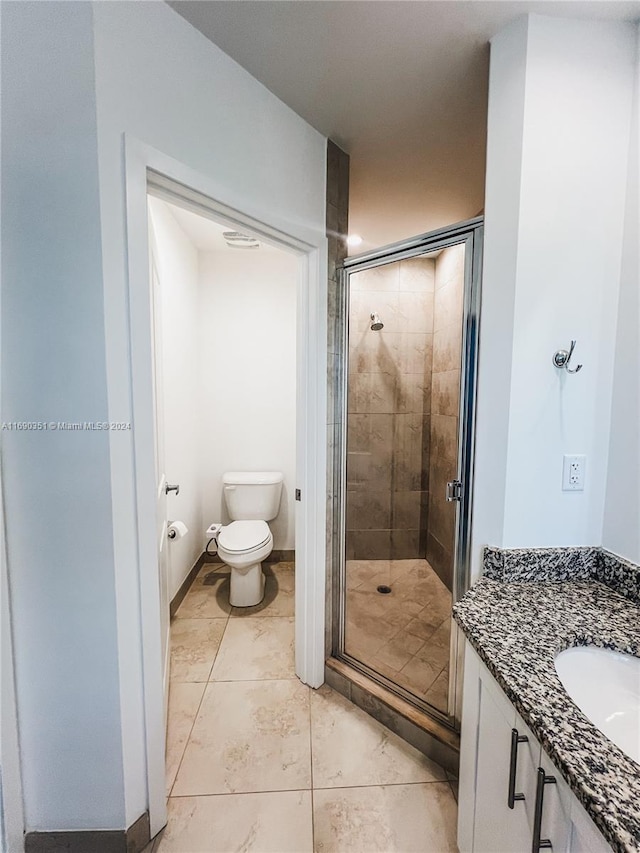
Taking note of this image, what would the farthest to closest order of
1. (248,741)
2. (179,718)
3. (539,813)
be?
(179,718)
(248,741)
(539,813)

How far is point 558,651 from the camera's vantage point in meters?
0.81

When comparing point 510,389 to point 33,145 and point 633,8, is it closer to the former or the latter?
point 633,8

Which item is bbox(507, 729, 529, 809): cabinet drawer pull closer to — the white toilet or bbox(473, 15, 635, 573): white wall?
bbox(473, 15, 635, 573): white wall

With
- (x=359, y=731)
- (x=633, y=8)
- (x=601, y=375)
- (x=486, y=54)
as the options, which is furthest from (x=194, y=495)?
(x=633, y=8)

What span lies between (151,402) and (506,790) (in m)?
1.33

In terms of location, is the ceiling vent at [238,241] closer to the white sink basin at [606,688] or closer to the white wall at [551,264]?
the white wall at [551,264]

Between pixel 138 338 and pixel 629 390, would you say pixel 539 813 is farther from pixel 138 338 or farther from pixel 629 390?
pixel 138 338

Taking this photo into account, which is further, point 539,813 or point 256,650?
point 256,650

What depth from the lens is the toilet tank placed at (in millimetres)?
2688

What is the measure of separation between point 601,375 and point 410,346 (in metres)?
1.06

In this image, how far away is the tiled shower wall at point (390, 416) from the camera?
71.6 inches

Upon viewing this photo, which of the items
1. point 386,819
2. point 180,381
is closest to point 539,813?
point 386,819

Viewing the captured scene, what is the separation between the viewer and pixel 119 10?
957 mm

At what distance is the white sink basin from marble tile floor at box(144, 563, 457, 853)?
0.80 meters
